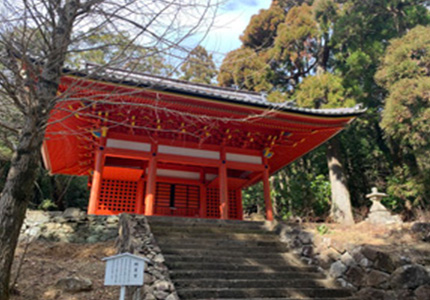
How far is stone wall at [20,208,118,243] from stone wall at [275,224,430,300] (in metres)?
4.76

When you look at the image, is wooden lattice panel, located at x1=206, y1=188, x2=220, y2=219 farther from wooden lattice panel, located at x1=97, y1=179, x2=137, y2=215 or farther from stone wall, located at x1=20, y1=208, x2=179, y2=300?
stone wall, located at x1=20, y1=208, x2=179, y2=300

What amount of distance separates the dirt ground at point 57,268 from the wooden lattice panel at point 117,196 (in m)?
3.22

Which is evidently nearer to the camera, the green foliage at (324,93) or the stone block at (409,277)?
the stone block at (409,277)

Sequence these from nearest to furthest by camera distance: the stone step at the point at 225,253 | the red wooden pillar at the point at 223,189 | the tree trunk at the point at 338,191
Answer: the stone step at the point at 225,253
the red wooden pillar at the point at 223,189
the tree trunk at the point at 338,191

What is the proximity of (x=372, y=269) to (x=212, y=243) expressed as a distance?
116 inches

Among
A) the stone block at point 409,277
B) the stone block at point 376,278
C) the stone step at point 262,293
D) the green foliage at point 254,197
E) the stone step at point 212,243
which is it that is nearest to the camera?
A: the stone step at point 262,293

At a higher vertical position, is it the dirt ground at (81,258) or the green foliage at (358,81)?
the green foliage at (358,81)

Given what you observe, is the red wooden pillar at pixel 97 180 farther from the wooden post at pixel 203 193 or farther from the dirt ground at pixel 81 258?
the wooden post at pixel 203 193

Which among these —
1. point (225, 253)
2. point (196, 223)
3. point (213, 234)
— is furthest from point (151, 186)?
point (225, 253)

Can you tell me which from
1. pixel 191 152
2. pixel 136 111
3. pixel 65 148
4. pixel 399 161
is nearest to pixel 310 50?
pixel 399 161

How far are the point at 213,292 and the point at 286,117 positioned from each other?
209 inches

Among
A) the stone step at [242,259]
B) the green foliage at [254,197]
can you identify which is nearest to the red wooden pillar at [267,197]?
the stone step at [242,259]

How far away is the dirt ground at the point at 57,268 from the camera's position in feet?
14.6

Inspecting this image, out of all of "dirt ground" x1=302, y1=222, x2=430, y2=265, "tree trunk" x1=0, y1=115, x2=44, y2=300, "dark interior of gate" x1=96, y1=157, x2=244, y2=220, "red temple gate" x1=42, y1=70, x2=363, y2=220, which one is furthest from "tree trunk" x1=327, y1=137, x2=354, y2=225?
"tree trunk" x1=0, y1=115, x2=44, y2=300
